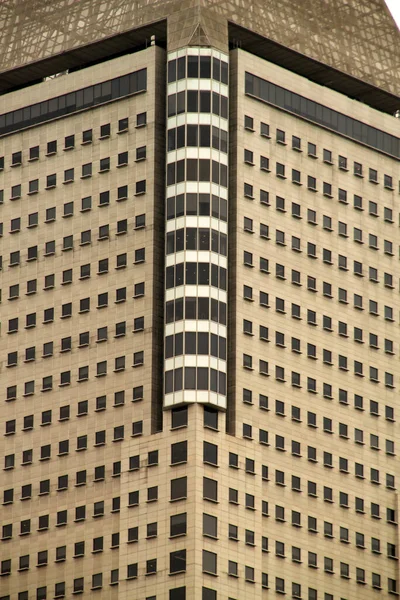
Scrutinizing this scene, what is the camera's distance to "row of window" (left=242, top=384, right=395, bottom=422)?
184 m

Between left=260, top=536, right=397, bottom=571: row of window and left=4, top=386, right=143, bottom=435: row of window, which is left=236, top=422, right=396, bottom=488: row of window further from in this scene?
left=4, top=386, right=143, bottom=435: row of window

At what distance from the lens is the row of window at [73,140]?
627ft

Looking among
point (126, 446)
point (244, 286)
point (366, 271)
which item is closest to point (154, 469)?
point (126, 446)

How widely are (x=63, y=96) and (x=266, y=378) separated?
110 feet

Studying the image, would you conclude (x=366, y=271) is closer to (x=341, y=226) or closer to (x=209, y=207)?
(x=341, y=226)

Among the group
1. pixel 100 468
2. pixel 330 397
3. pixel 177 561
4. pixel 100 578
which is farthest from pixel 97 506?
pixel 330 397

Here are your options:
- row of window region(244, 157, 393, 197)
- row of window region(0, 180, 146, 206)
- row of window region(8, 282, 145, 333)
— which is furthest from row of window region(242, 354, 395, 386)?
row of window region(0, 180, 146, 206)

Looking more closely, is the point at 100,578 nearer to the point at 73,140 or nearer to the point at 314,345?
the point at 314,345

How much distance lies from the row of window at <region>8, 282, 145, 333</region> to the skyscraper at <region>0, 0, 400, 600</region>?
8.5 inches

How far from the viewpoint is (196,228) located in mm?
182625

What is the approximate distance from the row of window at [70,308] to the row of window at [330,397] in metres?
12.9

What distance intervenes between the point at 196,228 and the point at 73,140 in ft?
62.9

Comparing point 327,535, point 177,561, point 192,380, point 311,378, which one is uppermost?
point 311,378

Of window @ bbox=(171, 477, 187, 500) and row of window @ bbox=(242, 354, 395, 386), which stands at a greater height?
row of window @ bbox=(242, 354, 395, 386)
